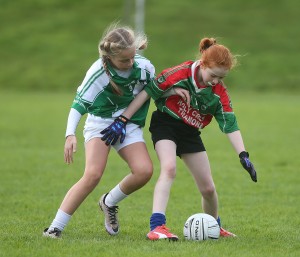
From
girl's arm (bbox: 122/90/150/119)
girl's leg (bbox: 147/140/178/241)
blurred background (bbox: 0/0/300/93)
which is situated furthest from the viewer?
blurred background (bbox: 0/0/300/93)

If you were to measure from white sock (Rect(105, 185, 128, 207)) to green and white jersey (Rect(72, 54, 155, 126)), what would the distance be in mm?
671

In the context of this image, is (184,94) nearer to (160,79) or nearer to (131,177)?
(160,79)

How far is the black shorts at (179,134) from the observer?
7168 millimetres

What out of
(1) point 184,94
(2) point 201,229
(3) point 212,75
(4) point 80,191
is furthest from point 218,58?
(4) point 80,191

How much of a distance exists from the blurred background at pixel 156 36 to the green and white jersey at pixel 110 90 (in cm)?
2861

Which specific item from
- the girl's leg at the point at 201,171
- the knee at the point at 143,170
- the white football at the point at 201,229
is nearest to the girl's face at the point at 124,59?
the knee at the point at 143,170

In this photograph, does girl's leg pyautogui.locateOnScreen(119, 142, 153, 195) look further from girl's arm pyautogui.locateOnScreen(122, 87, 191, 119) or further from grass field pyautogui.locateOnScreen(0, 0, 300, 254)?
grass field pyautogui.locateOnScreen(0, 0, 300, 254)

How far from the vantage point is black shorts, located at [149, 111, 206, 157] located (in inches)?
282

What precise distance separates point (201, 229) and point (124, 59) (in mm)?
1617

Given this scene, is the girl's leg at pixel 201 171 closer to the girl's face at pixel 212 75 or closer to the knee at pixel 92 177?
the girl's face at pixel 212 75

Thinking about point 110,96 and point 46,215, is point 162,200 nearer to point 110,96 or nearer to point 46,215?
point 110,96

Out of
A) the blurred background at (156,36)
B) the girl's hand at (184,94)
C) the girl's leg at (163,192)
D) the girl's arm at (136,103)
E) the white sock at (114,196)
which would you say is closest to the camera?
the girl's leg at (163,192)

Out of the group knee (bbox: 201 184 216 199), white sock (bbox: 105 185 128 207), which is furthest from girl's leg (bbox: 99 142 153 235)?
knee (bbox: 201 184 216 199)

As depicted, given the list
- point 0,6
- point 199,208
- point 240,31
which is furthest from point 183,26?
point 199,208
